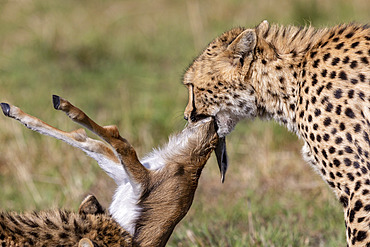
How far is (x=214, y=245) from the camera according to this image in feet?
13.1

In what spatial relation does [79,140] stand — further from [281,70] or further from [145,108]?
[145,108]

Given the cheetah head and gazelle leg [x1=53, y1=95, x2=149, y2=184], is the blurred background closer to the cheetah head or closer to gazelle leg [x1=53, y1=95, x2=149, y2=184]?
the cheetah head

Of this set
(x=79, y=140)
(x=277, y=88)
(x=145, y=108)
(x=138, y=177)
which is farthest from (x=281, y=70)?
(x=145, y=108)

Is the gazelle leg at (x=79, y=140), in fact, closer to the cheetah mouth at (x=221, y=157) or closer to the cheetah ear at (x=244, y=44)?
the cheetah mouth at (x=221, y=157)

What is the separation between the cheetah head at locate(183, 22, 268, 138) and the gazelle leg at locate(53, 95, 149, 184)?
0.74 m

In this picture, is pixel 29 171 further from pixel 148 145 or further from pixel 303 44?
pixel 303 44

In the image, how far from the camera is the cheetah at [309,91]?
333 centimetres

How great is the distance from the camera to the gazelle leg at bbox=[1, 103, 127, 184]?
3229 millimetres

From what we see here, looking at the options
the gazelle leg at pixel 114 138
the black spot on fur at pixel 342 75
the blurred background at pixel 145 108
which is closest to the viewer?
the gazelle leg at pixel 114 138

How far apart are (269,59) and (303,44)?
191mm

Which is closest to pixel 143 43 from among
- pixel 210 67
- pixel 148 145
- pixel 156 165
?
pixel 148 145

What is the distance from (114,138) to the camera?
3.24 m

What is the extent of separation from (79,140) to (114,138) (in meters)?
0.17

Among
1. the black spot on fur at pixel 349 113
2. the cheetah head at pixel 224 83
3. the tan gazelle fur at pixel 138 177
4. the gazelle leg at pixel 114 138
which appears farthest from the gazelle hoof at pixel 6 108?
the black spot on fur at pixel 349 113
